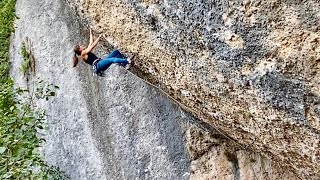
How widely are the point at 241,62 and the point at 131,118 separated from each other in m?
2.26

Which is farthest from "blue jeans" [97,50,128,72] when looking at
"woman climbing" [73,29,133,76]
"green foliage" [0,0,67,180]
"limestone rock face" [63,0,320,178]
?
"green foliage" [0,0,67,180]

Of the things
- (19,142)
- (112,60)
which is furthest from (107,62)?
(19,142)

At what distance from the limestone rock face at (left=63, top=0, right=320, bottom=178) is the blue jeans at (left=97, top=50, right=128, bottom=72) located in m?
0.12

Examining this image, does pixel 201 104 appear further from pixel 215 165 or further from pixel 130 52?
pixel 215 165

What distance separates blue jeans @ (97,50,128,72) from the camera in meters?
4.01

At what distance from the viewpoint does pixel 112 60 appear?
4.11 metres

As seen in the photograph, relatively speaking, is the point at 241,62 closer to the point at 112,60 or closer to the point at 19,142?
the point at 112,60

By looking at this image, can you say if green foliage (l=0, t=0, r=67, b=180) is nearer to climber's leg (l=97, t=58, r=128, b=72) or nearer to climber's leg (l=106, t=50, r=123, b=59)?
climber's leg (l=97, t=58, r=128, b=72)

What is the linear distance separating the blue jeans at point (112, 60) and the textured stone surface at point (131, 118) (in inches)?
3.8

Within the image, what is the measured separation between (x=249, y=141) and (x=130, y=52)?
3.39 ft

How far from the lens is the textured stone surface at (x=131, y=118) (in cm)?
354

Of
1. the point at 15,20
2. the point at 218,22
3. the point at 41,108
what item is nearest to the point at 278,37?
the point at 218,22

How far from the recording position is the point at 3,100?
227 inches

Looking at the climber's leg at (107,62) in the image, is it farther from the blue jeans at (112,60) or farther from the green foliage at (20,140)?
the green foliage at (20,140)
